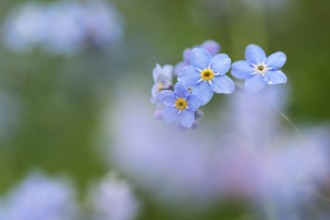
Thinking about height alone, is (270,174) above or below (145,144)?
below

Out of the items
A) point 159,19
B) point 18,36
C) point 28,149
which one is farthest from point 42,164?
point 159,19

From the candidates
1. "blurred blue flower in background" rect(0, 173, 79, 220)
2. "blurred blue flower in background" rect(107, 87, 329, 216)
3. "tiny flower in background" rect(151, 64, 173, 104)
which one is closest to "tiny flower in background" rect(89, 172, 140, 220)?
"blurred blue flower in background" rect(0, 173, 79, 220)

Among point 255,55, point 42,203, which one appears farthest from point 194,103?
point 42,203

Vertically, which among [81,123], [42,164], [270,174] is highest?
[81,123]

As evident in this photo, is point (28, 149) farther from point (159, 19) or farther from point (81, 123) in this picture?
point (159, 19)

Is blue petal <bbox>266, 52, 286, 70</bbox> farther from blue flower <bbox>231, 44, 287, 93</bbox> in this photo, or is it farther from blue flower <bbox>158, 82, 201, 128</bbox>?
blue flower <bbox>158, 82, 201, 128</bbox>

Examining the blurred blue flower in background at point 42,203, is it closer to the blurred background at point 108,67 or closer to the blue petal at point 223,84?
the blurred background at point 108,67

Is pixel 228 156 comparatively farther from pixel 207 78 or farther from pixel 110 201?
pixel 207 78
